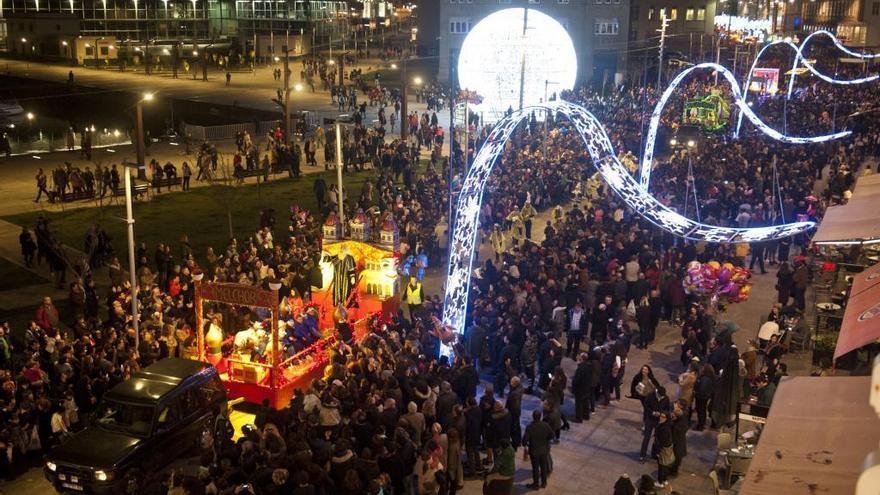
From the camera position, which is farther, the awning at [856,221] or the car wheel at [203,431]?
the car wheel at [203,431]

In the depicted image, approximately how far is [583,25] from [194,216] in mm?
41455

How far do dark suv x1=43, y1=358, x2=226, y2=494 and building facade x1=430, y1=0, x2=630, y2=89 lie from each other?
50.6 meters

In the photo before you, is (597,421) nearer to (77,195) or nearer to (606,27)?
(77,195)

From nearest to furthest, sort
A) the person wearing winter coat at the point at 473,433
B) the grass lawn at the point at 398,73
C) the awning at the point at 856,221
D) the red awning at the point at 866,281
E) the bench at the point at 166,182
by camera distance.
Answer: the red awning at the point at 866,281 < the awning at the point at 856,221 < the person wearing winter coat at the point at 473,433 < the bench at the point at 166,182 < the grass lawn at the point at 398,73

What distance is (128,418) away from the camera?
1259 cm

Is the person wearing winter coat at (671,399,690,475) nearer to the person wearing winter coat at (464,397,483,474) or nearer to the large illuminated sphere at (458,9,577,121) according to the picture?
the person wearing winter coat at (464,397,483,474)

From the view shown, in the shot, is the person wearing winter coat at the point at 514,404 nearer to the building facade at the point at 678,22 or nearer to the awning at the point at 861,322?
the awning at the point at 861,322

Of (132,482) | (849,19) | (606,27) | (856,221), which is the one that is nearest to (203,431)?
(132,482)

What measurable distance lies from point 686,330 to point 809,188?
12.3 metres

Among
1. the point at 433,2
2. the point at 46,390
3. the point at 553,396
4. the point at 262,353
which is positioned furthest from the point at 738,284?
the point at 433,2

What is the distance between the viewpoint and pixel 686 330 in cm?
1669

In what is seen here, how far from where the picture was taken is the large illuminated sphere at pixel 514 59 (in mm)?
41469

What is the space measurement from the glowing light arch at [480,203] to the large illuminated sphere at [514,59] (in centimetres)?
2433

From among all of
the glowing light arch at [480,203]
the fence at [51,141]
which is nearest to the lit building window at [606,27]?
the fence at [51,141]
